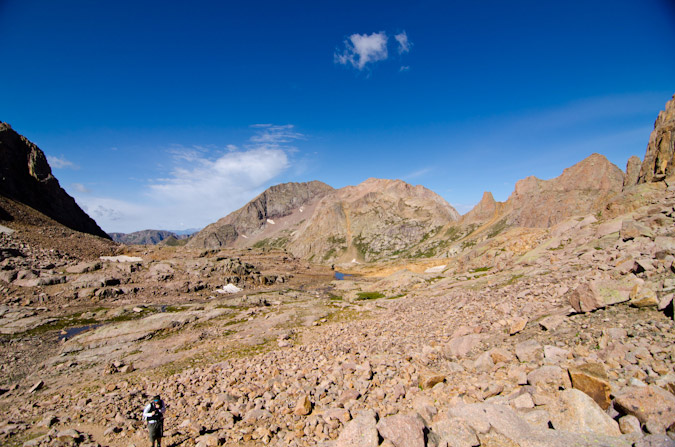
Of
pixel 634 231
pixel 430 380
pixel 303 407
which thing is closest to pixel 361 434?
pixel 303 407

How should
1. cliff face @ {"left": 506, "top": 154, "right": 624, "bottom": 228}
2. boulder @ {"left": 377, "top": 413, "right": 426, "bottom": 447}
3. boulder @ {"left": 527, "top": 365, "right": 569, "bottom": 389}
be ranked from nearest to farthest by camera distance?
1. boulder @ {"left": 377, "top": 413, "right": 426, "bottom": 447}
2. boulder @ {"left": 527, "top": 365, "right": 569, "bottom": 389}
3. cliff face @ {"left": 506, "top": 154, "right": 624, "bottom": 228}

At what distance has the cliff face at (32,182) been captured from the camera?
96625mm

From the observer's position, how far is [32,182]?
106 metres

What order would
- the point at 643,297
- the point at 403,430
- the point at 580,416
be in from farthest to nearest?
the point at 643,297 < the point at 403,430 < the point at 580,416

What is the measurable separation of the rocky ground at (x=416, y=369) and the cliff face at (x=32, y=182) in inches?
3539

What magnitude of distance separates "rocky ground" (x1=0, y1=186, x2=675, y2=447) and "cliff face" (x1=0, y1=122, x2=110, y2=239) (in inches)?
3539

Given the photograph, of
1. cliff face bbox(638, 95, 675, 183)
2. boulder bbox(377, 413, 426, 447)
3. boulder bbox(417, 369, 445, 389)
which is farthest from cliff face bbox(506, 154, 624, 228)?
boulder bbox(377, 413, 426, 447)

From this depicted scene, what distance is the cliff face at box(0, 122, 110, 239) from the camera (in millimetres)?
96625

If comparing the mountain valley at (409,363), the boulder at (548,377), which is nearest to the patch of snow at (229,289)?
the mountain valley at (409,363)

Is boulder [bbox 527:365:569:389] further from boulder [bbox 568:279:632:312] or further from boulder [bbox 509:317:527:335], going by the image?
boulder [bbox 568:279:632:312]

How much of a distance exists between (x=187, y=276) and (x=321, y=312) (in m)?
49.7

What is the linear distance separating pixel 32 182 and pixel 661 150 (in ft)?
576

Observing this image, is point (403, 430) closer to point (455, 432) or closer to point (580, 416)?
point (455, 432)

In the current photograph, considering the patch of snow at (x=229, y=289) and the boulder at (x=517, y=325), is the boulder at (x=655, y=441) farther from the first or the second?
the patch of snow at (x=229, y=289)
